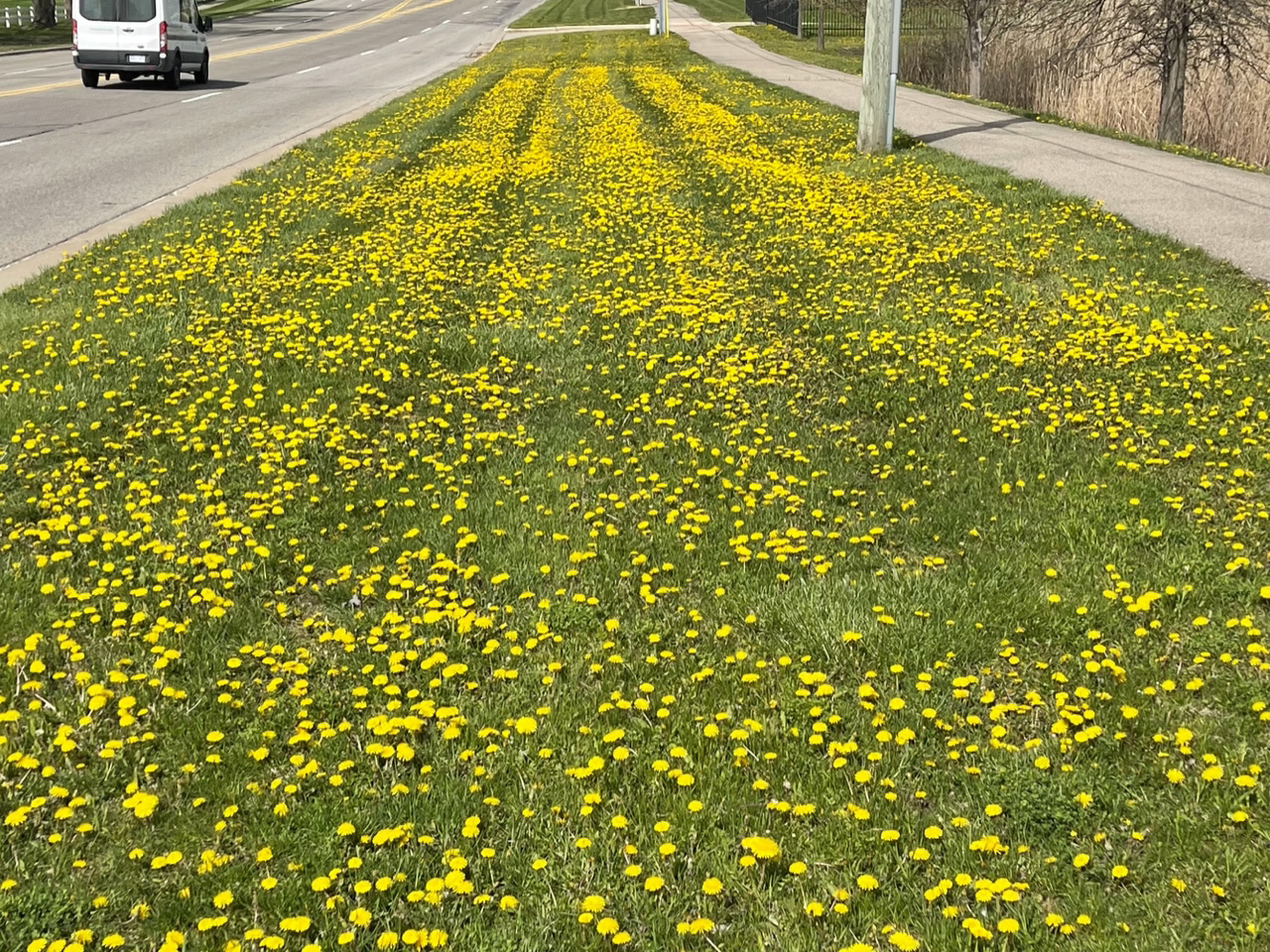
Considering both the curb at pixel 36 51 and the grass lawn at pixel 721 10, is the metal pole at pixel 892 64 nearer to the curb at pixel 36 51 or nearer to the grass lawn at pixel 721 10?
the curb at pixel 36 51

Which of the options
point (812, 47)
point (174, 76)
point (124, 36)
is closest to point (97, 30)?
point (124, 36)

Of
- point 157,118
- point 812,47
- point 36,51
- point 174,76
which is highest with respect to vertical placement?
point 812,47

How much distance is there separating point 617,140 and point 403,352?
33.0 ft

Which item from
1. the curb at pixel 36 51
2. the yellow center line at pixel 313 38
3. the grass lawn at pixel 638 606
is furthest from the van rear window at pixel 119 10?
the grass lawn at pixel 638 606

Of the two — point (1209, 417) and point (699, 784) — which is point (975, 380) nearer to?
point (1209, 417)

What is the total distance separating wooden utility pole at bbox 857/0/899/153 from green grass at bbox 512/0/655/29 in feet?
124

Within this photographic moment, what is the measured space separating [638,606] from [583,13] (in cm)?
5786

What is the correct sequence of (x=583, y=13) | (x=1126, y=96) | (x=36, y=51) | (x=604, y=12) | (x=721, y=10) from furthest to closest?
(x=721, y=10), (x=604, y=12), (x=583, y=13), (x=36, y=51), (x=1126, y=96)

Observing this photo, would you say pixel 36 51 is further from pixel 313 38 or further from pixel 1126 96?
pixel 1126 96

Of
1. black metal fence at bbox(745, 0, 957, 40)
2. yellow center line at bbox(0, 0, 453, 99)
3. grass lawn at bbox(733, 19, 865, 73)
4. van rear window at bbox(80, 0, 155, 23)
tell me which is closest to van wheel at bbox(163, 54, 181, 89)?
van rear window at bbox(80, 0, 155, 23)

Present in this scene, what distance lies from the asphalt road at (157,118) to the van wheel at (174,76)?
28 cm

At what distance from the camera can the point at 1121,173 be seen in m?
12.6

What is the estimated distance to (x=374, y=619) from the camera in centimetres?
440

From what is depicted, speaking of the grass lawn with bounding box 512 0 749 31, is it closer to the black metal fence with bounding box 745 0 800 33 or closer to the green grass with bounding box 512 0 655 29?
the green grass with bounding box 512 0 655 29
